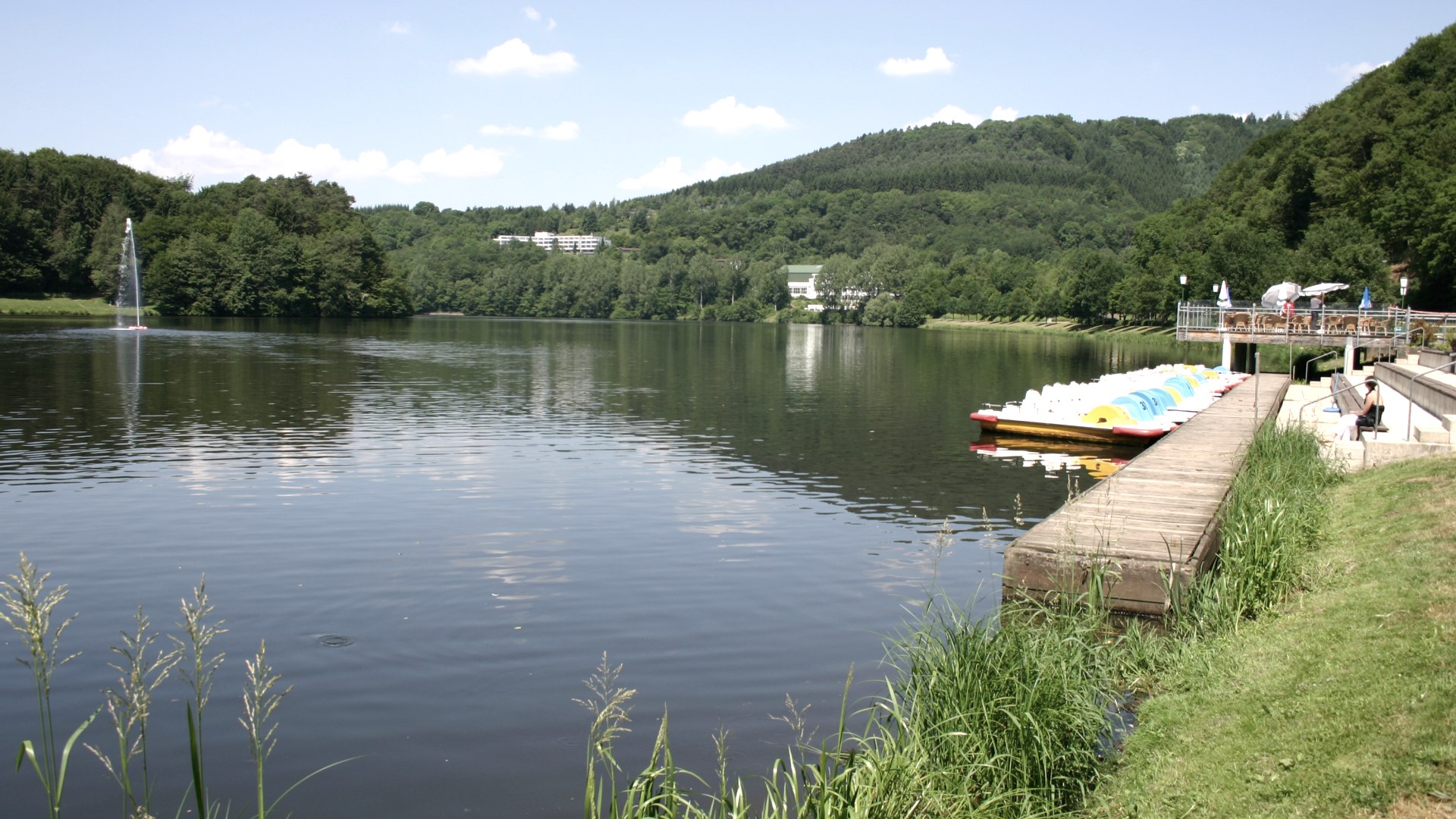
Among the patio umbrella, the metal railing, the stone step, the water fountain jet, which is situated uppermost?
the water fountain jet

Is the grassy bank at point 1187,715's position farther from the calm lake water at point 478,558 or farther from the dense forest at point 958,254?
the dense forest at point 958,254

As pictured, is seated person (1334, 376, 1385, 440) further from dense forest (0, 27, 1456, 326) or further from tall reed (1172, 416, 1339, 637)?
dense forest (0, 27, 1456, 326)

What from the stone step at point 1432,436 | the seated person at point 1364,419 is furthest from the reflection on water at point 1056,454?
the stone step at point 1432,436

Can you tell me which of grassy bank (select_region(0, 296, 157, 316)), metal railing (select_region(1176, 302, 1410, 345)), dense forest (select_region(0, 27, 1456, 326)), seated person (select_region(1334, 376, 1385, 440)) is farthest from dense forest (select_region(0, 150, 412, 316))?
seated person (select_region(1334, 376, 1385, 440))

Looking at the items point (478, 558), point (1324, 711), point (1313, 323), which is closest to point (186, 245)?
point (1313, 323)

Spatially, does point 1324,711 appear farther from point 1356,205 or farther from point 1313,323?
point 1356,205

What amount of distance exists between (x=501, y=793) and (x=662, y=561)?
7015mm

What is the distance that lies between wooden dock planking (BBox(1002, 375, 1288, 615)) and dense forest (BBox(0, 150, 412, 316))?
110167mm

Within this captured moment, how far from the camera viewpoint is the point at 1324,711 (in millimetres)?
6695

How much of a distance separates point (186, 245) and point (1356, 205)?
104124mm

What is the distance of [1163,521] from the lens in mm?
11805

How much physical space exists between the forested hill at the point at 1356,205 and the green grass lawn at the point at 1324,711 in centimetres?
6334

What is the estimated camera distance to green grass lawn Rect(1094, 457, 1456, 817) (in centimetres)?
570

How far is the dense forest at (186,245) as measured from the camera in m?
110
